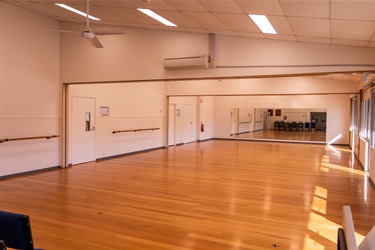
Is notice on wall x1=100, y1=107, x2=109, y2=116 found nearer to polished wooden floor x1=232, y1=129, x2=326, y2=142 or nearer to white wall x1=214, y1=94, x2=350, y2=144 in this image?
white wall x1=214, y1=94, x2=350, y2=144

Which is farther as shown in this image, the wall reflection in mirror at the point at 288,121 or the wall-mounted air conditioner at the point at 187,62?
the wall reflection in mirror at the point at 288,121

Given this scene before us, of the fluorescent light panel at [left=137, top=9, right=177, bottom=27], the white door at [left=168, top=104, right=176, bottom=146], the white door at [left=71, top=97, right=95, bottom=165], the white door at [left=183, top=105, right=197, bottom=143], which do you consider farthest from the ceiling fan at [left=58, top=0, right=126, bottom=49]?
the white door at [left=183, top=105, right=197, bottom=143]

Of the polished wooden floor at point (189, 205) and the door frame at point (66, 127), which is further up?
the door frame at point (66, 127)

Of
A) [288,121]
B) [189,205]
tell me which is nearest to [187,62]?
[189,205]

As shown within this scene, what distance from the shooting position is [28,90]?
7434 millimetres

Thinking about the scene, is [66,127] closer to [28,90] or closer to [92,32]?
[28,90]

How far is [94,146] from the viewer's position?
9531 millimetres

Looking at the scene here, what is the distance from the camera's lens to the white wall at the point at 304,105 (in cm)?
1533

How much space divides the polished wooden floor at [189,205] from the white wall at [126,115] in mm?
1324

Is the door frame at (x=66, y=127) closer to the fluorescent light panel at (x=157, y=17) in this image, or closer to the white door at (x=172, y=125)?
the fluorescent light panel at (x=157, y=17)

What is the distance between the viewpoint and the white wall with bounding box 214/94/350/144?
15328 mm

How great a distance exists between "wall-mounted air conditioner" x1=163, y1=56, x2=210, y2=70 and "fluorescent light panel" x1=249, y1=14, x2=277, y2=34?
1.45 m

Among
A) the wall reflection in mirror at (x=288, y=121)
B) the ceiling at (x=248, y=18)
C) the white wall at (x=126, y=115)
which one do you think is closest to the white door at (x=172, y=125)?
the white wall at (x=126, y=115)

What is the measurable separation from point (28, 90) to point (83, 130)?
208 cm
